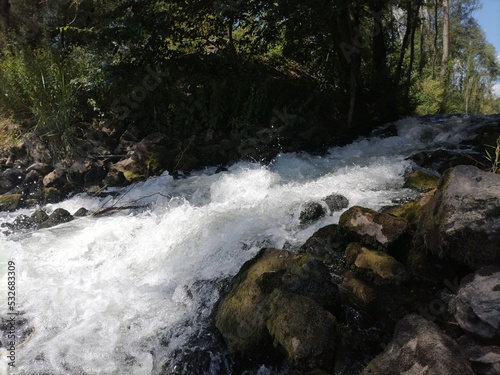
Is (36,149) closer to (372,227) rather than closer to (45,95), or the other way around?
(45,95)

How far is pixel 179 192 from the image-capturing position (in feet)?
21.3

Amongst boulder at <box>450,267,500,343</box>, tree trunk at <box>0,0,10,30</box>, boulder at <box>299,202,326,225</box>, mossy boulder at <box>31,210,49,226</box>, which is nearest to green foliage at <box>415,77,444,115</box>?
boulder at <box>299,202,326,225</box>

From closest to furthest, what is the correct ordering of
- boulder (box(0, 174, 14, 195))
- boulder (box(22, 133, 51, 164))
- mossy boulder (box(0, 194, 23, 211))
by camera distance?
mossy boulder (box(0, 194, 23, 211)) → boulder (box(0, 174, 14, 195)) → boulder (box(22, 133, 51, 164))

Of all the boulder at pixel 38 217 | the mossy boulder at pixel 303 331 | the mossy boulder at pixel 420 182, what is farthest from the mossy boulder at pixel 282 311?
the boulder at pixel 38 217

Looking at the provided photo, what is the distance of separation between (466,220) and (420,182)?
2.45 meters

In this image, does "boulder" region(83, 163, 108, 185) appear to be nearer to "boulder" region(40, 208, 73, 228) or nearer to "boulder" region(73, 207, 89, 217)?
"boulder" region(73, 207, 89, 217)

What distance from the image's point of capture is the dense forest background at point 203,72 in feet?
25.3

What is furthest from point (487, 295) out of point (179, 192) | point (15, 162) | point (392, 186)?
point (15, 162)

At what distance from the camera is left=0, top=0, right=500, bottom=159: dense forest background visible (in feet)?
25.3

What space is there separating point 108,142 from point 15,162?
188 centimetres

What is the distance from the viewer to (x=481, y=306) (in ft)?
7.81

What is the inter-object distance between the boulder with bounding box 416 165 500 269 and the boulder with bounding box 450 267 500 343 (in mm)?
303

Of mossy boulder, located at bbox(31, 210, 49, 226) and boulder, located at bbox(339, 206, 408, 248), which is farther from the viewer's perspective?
mossy boulder, located at bbox(31, 210, 49, 226)

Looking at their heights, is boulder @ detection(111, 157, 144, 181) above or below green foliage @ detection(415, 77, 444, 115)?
below
